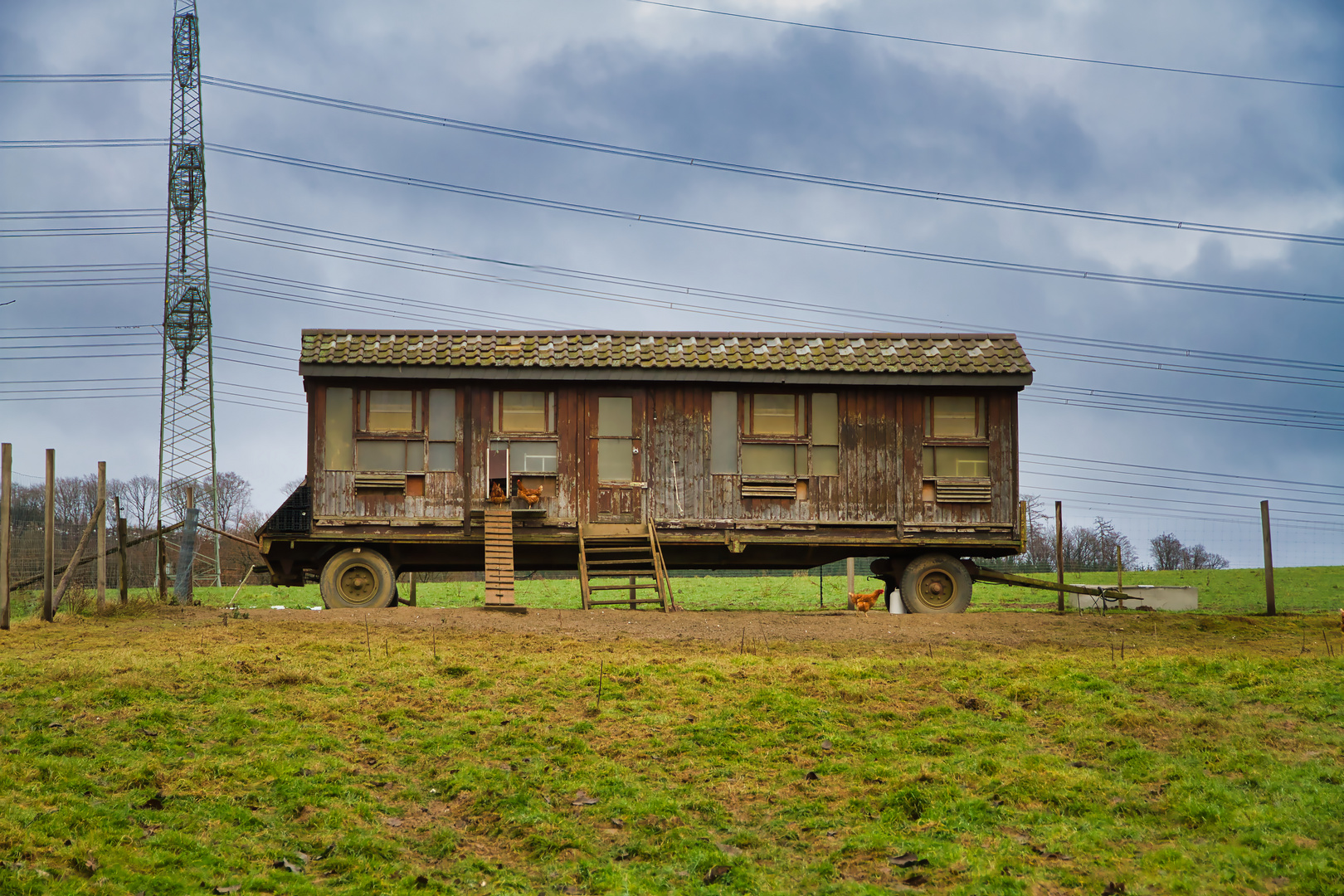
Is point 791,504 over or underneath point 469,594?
over

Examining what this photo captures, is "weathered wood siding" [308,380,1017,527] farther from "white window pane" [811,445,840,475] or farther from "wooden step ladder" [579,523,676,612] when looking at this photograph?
"wooden step ladder" [579,523,676,612]

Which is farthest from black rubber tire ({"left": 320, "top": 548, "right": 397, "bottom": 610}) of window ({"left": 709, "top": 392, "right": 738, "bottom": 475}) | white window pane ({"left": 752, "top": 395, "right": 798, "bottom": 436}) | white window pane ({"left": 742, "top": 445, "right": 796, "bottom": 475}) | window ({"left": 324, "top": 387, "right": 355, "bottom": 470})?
white window pane ({"left": 752, "top": 395, "right": 798, "bottom": 436})

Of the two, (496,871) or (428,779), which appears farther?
(428,779)

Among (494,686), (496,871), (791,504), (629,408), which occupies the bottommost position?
(496,871)

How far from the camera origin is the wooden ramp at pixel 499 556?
19.0m

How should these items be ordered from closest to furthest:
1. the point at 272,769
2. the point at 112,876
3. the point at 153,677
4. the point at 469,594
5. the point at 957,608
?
1. the point at 112,876
2. the point at 272,769
3. the point at 153,677
4. the point at 957,608
5. the point at 469,594

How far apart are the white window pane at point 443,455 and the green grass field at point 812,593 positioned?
526cm

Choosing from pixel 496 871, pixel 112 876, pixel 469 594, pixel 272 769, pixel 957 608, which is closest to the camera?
pixel 112 876

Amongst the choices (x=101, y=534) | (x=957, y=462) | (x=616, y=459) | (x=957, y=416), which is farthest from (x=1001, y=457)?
(x=101, y=534)

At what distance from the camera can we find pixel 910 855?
821cm

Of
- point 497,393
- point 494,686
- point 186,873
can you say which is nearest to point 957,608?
point 497,393

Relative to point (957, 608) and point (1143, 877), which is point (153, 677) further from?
point (957, 608)

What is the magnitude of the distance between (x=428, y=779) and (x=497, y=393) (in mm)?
12155

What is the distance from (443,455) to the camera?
68.3 ft
